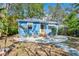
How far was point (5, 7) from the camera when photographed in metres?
1.22

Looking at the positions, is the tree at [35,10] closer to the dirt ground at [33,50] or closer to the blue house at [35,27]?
the blue house at [35,27]

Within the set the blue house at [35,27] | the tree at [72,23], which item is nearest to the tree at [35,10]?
the blue house at [35,27]

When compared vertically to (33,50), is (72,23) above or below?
above

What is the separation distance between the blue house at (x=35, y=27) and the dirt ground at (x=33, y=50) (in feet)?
0.23

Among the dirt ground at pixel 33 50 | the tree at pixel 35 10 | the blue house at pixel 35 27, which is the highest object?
the tree at pixel 35 10

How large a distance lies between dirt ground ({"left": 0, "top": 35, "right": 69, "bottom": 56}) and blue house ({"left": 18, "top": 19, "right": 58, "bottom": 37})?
0.07 m

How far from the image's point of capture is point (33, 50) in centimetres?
119

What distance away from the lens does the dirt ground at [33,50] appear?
1.19 m

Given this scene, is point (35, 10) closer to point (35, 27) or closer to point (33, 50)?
point (35, 27)

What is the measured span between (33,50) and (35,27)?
0.16m

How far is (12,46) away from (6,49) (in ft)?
0.15

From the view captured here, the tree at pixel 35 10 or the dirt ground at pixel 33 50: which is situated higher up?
the tree at pixel 35 10

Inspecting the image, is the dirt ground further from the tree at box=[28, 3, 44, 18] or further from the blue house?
the tree at box=[28, 3, 44, 18]

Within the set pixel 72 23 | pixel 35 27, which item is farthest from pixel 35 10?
pixel 72 23
